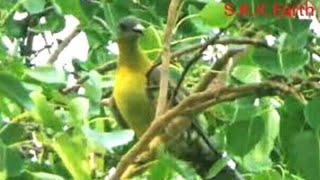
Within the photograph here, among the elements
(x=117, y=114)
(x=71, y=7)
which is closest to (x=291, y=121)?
(x=71, y=7)

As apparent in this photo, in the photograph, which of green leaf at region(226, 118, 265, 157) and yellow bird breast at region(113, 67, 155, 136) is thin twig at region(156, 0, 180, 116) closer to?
green leaf at region(226, 118, 265, 157)

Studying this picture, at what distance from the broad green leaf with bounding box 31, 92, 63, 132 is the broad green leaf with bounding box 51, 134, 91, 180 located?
3 centimetres

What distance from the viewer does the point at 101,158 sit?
4.44 ft

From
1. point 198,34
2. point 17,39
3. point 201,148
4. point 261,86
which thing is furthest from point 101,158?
point 17,39

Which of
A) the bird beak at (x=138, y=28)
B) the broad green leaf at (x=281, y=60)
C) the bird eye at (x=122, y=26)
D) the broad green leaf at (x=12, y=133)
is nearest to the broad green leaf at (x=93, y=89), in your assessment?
the broad green leaf at (x=12, y=133)

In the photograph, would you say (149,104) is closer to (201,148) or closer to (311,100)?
(201,148)

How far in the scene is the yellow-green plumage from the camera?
2.27 meters

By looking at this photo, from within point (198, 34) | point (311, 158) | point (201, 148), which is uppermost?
point (198, 34)

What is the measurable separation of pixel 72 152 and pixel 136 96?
3.61ft

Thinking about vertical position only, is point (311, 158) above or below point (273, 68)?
below

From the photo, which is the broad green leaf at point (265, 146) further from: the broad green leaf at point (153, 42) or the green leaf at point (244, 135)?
the broad green leaf at point (153, 42)

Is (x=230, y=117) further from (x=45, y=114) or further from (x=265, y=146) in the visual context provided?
(x=45, y=114)

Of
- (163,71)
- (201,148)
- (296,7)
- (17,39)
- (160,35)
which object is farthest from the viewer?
(17,39)

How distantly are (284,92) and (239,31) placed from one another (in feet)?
0.63
